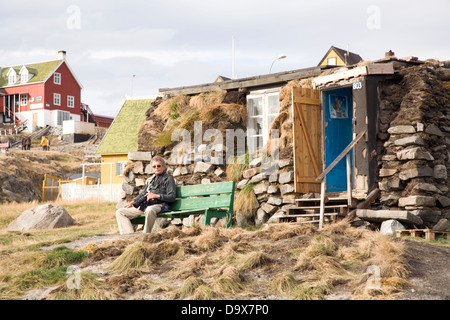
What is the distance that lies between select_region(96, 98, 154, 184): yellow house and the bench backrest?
18.8m

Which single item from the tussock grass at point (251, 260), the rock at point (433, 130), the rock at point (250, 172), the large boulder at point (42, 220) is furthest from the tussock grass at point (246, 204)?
the large boulder at point (42, 220)

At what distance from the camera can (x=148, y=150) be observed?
14.3m

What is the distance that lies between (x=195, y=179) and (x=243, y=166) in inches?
49.8

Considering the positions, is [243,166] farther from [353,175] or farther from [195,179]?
[353,175]

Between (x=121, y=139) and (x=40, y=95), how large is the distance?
3075 centimetres

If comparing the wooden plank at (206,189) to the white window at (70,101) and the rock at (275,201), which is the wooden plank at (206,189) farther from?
the white window at (70,101)

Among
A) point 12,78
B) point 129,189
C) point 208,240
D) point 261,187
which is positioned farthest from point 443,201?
point 12,78

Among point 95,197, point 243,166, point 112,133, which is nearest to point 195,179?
point 243,166

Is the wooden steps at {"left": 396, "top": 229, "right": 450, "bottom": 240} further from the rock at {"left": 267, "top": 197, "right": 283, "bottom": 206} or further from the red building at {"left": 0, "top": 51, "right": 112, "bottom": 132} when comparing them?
the red building at {"left": 0, "top": 51, "right": 112, "bottom": 132}

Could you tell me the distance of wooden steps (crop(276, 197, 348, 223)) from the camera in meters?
11.1

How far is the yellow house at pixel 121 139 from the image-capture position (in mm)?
30078

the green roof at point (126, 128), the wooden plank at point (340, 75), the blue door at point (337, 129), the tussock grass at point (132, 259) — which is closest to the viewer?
the tussock grass at point (132, 259)

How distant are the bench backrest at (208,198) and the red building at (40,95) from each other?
50.3 m

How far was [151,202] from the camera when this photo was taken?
1082cm
